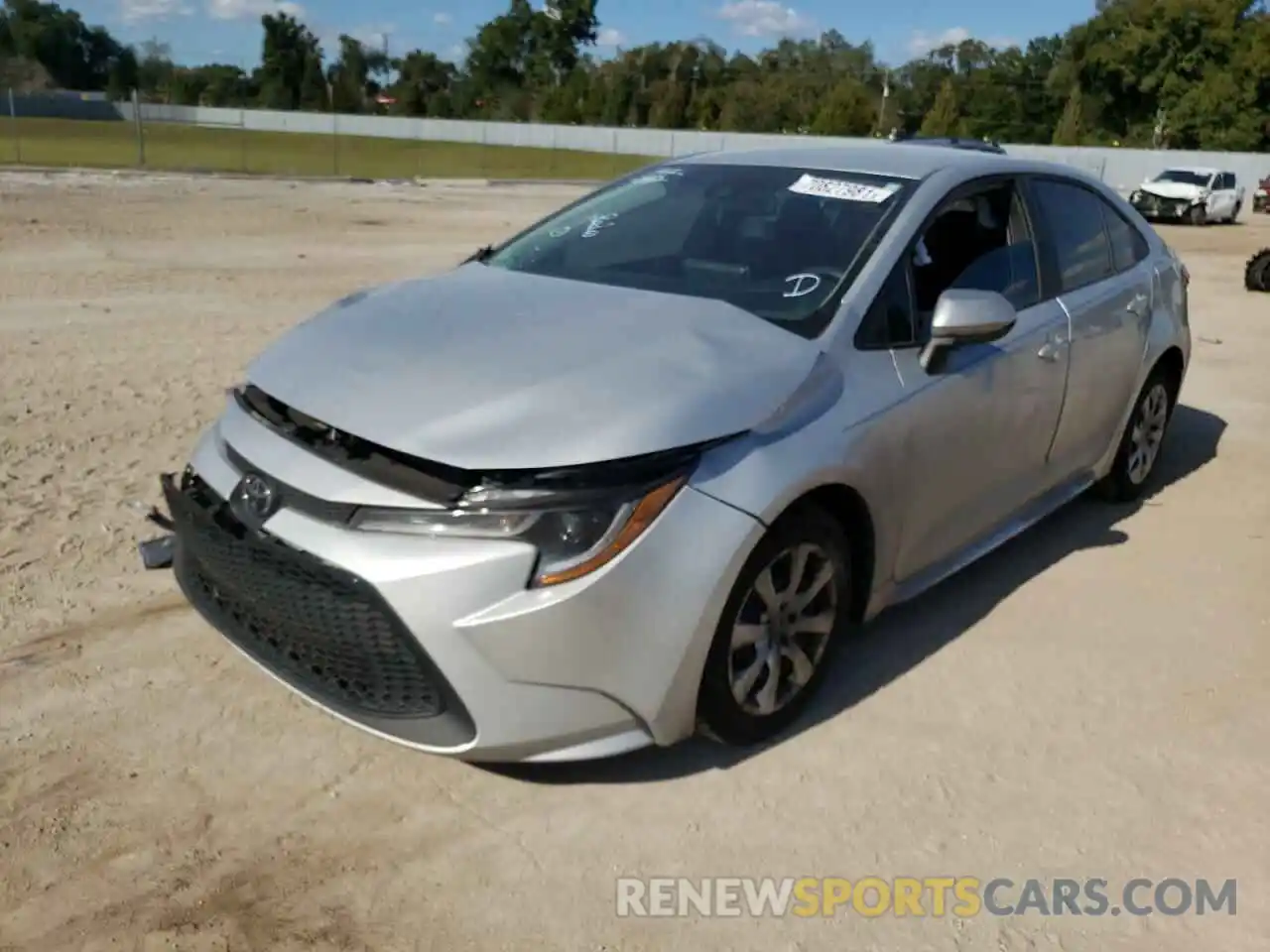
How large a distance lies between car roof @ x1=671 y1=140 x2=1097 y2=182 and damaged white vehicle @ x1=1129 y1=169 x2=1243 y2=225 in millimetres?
27421

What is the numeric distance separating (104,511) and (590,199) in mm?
2426

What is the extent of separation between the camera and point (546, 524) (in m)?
2.73

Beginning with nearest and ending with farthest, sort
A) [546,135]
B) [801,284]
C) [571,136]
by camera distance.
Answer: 1. [801,284]
2. [571,136]
3. [546,135]

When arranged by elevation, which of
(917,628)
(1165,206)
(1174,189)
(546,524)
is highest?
(1174,189)

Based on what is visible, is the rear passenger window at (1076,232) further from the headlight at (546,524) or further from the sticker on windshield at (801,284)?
the headlight at (546,524)

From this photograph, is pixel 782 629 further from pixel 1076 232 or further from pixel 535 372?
pixel 1076 232

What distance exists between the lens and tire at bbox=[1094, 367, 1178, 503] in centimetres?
539

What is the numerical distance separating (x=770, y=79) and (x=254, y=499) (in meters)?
82.5

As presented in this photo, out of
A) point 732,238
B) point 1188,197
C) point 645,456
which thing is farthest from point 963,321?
point 1188,197

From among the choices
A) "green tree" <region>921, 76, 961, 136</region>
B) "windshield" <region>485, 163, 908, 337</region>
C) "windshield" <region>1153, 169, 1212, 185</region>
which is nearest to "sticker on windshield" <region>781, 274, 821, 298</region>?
"windshield" <region>485, 163, 908, 337</region>

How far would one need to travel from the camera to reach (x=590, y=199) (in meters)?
4.75

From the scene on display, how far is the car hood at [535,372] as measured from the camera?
2799mm

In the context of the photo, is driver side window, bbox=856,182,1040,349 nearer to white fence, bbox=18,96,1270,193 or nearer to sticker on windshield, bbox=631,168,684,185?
sticker on windshield, bbox=631,168,684,185

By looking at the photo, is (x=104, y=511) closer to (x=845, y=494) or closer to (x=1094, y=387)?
(x=845, y=494)
